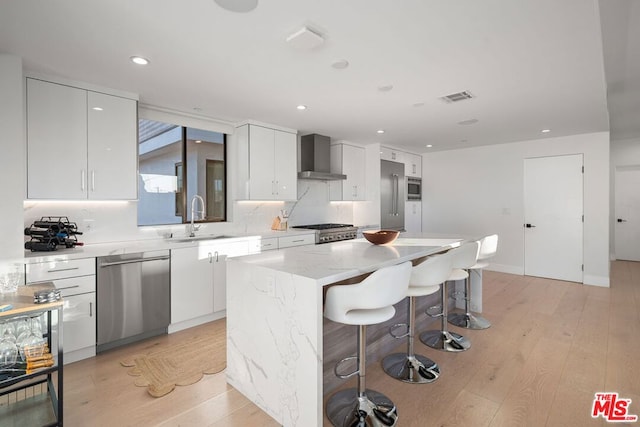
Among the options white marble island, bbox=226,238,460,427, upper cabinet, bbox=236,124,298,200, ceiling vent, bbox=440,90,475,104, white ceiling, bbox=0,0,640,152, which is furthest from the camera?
upper cabinet, bbox=236,124,298,200

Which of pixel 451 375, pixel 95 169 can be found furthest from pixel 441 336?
pixel 95 169

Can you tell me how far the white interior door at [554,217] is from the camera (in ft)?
17.1

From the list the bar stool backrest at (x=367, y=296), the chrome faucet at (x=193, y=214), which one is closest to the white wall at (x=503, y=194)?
the chrome faucet at (x=193, y=214)

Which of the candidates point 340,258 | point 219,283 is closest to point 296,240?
point 219,283

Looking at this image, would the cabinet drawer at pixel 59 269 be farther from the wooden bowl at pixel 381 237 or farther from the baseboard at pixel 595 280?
the baseboard at pixel 595 280

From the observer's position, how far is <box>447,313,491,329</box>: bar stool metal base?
3360 millimetres

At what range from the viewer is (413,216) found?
6.78m

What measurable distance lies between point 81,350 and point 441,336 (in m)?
3.22

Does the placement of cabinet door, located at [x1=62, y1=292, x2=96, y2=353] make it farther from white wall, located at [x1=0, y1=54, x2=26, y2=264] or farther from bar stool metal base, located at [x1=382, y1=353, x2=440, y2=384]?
bar stool metal base, located at [x1=382, y1=353, x2=440, y2=384]

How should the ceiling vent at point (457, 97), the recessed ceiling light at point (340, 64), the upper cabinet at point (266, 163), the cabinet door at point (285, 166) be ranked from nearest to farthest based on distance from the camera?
1. the recessed ceiling light at point (340, 64)
2. the ceiling vent at point (457, 97)
3. the upper cabinet at point (266, 163)
4. the cabinet door at point (285, 166)

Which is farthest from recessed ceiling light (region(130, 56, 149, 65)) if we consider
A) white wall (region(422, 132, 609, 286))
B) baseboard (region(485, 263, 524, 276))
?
baseboard (region(485, 263, 524, 276))

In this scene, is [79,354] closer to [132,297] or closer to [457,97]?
[132,297]

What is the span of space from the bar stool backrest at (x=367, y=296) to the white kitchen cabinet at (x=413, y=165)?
4.97 metres

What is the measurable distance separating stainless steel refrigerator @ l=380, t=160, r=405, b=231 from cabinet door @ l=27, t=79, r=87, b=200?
177 inches
